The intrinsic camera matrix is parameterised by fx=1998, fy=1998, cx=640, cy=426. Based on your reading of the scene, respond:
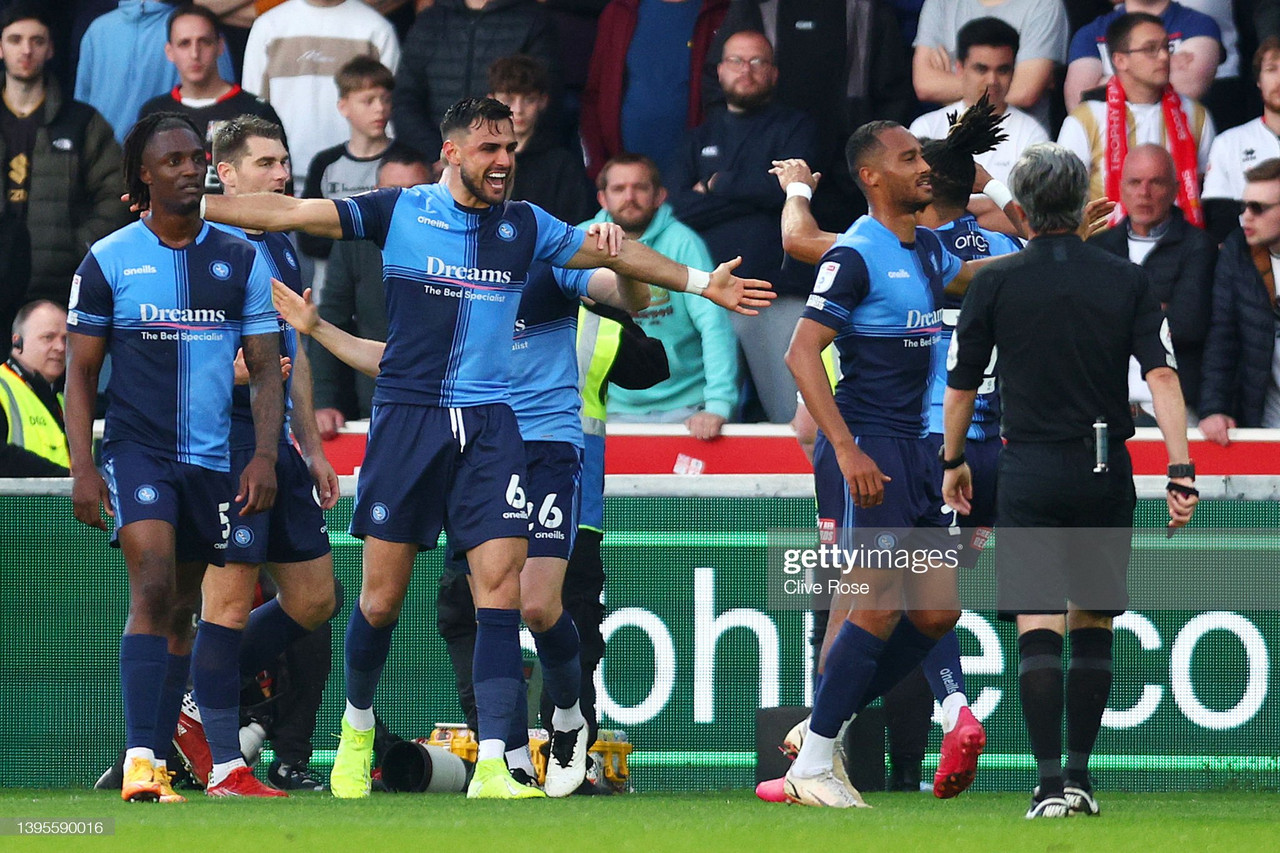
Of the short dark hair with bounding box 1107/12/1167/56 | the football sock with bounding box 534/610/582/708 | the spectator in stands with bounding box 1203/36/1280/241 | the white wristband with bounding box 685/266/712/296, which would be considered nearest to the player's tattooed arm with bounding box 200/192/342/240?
the white wristband with bounding box 685/266/712/296

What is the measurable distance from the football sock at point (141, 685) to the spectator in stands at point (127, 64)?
5716 millimetres

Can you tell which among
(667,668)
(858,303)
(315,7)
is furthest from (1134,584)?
(315,7)

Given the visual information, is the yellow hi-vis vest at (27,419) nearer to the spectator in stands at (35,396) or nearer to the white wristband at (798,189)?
the spectator in stands at (35,396)

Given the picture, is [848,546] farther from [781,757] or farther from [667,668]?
[667,668]

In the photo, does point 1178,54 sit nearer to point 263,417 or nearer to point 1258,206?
point 1258,206

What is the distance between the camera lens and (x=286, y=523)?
7.69m

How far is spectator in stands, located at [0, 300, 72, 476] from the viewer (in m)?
10.5

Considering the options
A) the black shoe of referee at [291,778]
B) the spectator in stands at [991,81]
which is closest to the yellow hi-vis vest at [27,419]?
the black shoe of referee at [291,778]

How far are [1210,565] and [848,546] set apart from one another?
2.70 metres

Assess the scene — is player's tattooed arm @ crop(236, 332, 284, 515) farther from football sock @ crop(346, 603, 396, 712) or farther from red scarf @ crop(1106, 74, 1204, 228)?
red scarf @ crop(1106, 74, 1204, 228)

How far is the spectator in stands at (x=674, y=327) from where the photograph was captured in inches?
397

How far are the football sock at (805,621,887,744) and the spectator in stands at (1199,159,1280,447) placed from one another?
385 centimetres

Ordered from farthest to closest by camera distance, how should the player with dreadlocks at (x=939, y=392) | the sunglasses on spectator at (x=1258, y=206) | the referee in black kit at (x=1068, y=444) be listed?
1. the sunglasses on spectator at (x=1258, y=206)
2. the player with dreadlocks at (x=939, y=392)
3. the referee in black kit at (x=1068, y=444)

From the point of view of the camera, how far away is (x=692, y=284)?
7.12 metres
